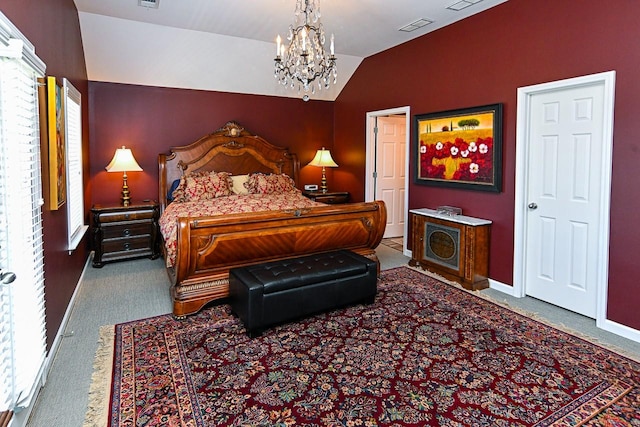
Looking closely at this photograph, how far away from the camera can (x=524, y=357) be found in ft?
8.75

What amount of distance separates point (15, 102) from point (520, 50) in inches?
159

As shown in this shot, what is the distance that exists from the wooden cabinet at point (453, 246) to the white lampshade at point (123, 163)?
12.1ft

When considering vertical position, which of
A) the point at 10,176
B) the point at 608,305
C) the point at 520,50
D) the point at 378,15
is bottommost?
the point at 608,305

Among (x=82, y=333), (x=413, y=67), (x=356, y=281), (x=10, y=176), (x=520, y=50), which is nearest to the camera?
(x=10, y=176)

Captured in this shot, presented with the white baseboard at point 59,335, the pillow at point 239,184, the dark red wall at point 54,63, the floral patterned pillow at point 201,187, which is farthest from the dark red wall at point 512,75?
the white baseboard at point 59,335

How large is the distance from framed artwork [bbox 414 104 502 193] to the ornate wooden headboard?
2.25 meters

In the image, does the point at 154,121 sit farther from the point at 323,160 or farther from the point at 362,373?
the point at 362,373

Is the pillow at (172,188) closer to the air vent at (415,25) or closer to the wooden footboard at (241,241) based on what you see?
the wooden footboard at (241,241)

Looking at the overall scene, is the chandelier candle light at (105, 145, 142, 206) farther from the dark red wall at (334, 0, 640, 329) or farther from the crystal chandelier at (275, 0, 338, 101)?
the dark red wall at (334, 0, 640, 329)

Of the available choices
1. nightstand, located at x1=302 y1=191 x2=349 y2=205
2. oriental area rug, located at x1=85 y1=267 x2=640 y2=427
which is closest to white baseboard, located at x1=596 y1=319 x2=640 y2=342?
oriental area rug, located at x1=85 y1=267 x2=640 y2=427

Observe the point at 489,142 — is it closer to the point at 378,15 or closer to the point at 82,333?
the point at 378,15

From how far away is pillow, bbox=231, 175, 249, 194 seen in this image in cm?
557

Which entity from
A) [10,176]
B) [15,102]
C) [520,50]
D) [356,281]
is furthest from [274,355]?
[520,50]

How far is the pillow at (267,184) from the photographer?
5621mm
